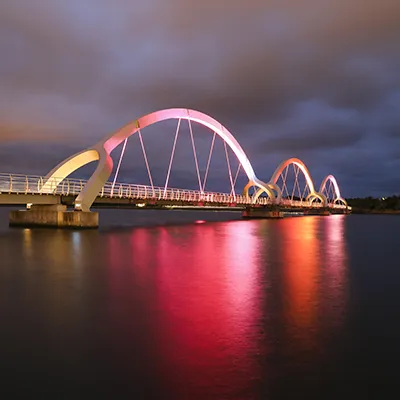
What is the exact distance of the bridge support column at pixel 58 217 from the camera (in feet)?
115

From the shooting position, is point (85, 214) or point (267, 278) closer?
point (267, 278)

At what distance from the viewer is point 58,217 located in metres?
34.9

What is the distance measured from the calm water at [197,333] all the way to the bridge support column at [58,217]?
1900 centimetres

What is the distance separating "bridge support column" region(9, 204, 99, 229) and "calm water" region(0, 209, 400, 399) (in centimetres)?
1900

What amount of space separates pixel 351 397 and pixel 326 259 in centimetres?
1648

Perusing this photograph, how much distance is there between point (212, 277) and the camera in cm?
1475

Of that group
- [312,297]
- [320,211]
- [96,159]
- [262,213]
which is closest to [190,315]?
[312,297]

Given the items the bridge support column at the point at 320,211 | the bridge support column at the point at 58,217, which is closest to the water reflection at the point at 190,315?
the bridge support column at the point at 58,217

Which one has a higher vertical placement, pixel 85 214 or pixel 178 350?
pixel 85 214

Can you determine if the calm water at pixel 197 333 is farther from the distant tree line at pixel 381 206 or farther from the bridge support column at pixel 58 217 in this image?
the distant tree line at pixel 381 206

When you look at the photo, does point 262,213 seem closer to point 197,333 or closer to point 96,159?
point 96,159

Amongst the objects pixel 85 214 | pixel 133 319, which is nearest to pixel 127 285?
pixel 133 319

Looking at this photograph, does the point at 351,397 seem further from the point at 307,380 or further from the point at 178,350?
the point at 178,350

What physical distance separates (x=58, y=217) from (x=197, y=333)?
97.2 feet
